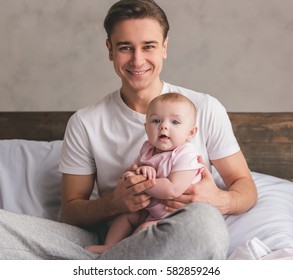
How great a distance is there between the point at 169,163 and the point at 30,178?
32.3 inches

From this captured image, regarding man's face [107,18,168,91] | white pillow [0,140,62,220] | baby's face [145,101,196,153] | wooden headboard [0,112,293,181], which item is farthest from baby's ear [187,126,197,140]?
wooden headboard [0,112,293,181]

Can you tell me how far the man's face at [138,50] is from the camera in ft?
6.36

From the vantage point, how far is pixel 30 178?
2357 millimetres

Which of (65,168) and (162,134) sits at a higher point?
(162,134)

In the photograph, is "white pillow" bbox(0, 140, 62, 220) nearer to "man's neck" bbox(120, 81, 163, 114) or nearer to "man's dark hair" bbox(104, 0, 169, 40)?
"man's neck" bbox(120, 81, 163, 114)

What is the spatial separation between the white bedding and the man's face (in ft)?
1.66

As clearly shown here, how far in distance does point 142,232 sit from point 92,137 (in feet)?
1.91

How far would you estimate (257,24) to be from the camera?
275cm

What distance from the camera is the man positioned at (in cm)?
179

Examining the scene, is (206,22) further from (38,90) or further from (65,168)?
A: (65,168)

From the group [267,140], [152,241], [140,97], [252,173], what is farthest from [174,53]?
[152,241]

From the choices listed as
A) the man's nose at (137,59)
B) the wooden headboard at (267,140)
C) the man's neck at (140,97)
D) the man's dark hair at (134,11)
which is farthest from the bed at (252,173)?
the man's dark hair at (134,11)

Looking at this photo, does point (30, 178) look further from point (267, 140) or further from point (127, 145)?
point (267, 140)
